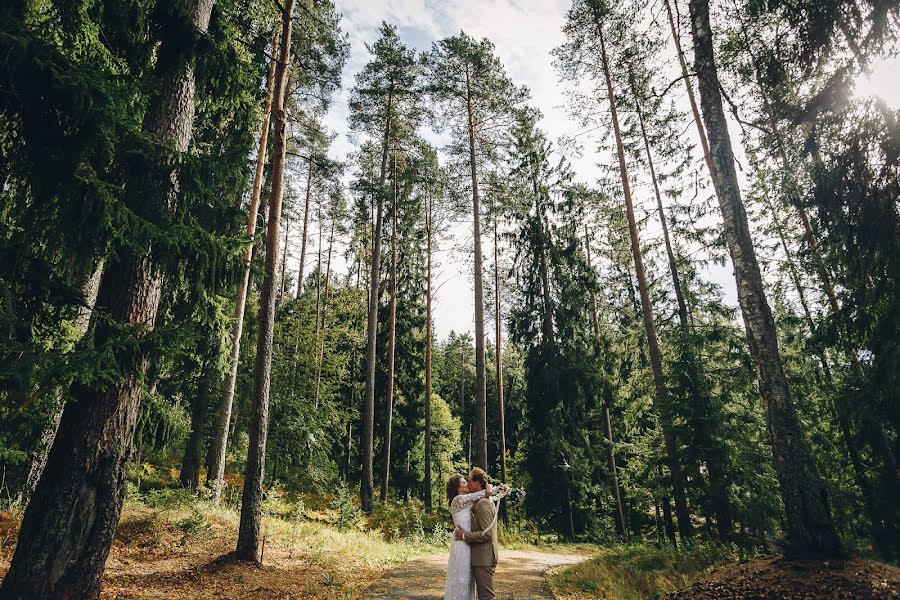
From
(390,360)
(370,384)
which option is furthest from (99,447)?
(390,360)

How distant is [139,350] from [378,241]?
12813 mm

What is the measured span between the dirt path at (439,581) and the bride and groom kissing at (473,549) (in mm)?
1945

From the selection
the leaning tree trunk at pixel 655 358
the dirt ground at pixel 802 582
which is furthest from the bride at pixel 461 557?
the leaning tree trunk at pixel 655 358

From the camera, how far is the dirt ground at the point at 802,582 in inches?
167

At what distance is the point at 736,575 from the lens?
5418 mm

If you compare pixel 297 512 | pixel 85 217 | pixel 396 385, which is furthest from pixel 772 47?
pixel 396 385

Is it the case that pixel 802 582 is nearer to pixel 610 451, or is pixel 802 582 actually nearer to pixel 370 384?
pixel 610 451

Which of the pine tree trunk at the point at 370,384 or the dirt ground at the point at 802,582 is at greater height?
the pine tree trunk at the point at 370,384

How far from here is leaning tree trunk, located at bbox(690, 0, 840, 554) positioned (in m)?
5.45

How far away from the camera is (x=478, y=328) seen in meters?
12.9

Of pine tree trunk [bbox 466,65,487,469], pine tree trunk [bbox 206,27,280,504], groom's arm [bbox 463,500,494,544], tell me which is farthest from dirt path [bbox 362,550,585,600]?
pine tree trunk [bbox 206,27,280,504]

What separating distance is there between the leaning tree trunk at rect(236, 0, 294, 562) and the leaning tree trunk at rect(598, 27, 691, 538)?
9.80m

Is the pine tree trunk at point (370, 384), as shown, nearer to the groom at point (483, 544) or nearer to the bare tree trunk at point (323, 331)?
the bare tree trunk at point (323, 331)

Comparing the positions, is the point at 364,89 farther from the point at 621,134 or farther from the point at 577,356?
the point at 577,356
